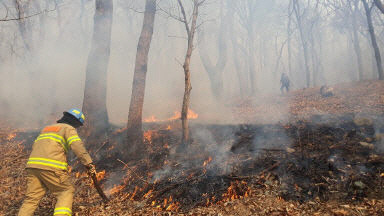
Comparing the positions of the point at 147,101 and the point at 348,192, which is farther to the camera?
the point at 147,101

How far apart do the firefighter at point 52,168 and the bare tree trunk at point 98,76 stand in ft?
13.1

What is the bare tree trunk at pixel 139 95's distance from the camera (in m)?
7.21

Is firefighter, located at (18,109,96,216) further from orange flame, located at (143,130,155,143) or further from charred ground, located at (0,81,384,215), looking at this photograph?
orange flame, located at (143,130,155,143)

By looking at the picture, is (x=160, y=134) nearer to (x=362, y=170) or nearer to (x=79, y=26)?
(x=362, y=170)

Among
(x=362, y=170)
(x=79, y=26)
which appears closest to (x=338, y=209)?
(x=362, y=170)

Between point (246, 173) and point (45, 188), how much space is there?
401cm

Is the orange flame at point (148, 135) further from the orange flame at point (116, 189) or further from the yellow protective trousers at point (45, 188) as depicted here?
the yellow protective trousers at point (45, 188)

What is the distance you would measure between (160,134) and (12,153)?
4806 mm

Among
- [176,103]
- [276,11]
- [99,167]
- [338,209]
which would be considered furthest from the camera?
[276,11]

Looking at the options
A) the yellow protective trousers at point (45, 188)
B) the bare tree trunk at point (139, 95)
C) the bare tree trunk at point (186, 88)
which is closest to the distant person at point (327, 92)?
the bare tree trunk at point (186, 88)

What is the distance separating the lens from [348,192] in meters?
4.09

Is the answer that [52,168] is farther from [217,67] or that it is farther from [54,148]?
[217,67]

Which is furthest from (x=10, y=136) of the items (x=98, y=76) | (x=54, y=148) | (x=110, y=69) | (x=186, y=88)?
(x=110, y=69)

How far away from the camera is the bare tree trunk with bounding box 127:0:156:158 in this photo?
7.21 metres
